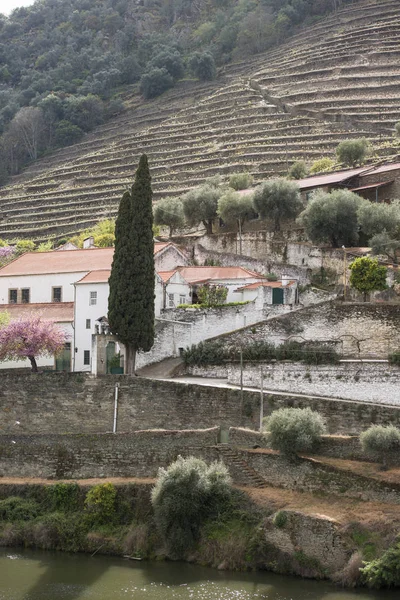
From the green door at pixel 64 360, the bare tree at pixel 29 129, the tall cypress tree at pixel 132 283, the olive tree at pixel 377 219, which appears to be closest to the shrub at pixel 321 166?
the olive tree at pixel 377 219

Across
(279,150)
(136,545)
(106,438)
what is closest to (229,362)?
(106,438)

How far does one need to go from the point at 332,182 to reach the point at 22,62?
4960 inches

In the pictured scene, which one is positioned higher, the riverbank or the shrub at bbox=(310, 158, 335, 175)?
the shrub at bbox=(310, 158, 335, 175)

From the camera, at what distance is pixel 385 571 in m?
32.4

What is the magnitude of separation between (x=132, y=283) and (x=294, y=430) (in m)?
13.2

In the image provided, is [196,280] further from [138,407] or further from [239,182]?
[239,182]

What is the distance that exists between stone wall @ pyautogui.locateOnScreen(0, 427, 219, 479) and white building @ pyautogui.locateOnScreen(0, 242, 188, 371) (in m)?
10.6

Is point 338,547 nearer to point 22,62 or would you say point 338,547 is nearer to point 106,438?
point 106,438

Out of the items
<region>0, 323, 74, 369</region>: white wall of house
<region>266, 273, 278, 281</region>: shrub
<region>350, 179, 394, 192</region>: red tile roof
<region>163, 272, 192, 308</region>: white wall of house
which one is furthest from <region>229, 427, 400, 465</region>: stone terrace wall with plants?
<region>350, 179, 394, 192</region>: red tile roof

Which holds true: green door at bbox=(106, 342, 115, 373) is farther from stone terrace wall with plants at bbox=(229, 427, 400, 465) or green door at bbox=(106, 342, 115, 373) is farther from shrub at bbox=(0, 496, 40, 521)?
stone terrace wall with plants at bbox=(229, 427, 400, 465)

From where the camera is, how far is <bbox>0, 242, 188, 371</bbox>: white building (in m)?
55.1

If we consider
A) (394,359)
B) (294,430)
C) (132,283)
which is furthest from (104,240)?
(294,430)

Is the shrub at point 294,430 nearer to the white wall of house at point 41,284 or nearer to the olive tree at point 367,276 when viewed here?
the olive tree at point 367,276

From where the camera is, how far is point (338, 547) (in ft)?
113
